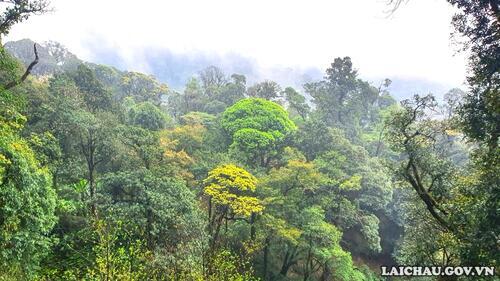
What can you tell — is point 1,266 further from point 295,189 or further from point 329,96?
point 329,96

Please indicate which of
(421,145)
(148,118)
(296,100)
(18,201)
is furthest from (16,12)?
(296,100)

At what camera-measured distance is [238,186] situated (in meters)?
20.7

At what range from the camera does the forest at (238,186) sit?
32.8 feet

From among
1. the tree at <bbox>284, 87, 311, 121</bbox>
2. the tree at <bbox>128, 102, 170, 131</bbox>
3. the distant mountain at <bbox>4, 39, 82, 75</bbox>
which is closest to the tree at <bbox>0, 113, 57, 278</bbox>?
the tree at <bbox>128, 102, 170, 131</bbox>

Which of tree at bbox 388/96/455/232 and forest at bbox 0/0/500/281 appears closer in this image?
forest at bbox 0/0/500/281

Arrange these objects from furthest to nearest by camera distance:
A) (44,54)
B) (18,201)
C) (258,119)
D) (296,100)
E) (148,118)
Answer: (44,54) < (296,100) < (148,118) < (258,119) < (18,201)

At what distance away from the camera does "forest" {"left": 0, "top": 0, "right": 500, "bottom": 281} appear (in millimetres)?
10008

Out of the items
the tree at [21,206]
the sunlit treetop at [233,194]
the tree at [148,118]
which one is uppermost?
the tree at [148,118]

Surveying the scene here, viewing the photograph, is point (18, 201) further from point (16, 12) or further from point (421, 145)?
point (421, 145)

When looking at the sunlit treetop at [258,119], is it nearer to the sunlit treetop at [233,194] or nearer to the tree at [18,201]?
the sunlit treetop at [233,194]

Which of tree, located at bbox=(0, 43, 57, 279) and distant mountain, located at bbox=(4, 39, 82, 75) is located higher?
distant mountain, located at bbox=(4, 39, 82, 75)

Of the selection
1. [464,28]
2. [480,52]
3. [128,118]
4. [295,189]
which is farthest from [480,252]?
[128,118]

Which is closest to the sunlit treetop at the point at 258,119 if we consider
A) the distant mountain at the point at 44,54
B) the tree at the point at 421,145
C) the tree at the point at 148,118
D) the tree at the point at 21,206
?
the tree at the point at 148,118

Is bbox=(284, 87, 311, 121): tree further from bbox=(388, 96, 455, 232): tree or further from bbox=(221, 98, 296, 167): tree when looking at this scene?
bbox=(388, 96, 455, 232): tree
